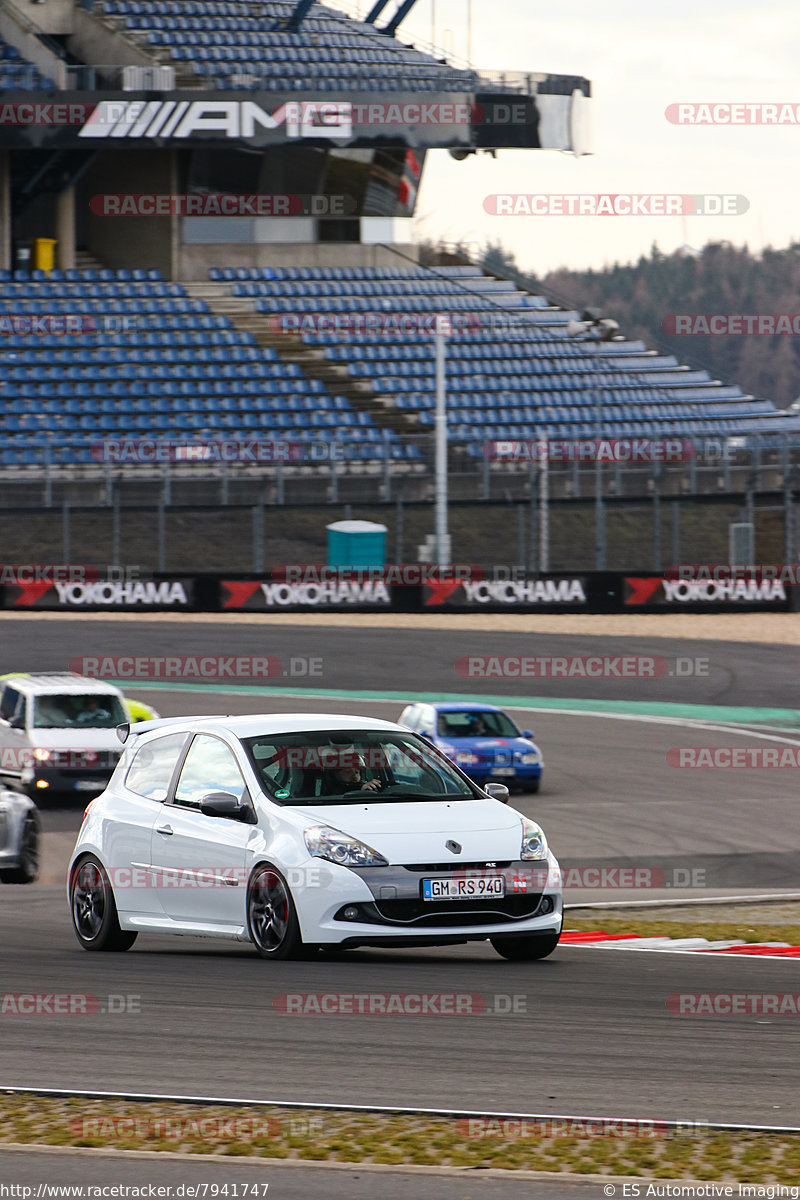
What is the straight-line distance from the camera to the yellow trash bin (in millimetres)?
48250

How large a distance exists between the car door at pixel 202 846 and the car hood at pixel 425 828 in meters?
0.53

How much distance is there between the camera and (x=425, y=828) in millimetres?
8391

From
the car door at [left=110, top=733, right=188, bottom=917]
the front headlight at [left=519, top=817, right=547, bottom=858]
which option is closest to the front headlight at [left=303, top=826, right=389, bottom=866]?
the front headlight at [left=519, top=817, right=547, bottom=858]

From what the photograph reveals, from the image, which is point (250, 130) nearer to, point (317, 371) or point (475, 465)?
point (317, 371)

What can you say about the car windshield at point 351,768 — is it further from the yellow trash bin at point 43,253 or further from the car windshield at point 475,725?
the yellow trash bin at point 43,253

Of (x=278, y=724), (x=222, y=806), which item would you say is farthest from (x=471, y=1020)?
(x=278, y=724)

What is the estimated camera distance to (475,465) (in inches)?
1580

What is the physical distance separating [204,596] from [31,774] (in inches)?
542

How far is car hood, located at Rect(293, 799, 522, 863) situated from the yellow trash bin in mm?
41945

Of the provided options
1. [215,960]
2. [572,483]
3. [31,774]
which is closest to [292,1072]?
[215,960]

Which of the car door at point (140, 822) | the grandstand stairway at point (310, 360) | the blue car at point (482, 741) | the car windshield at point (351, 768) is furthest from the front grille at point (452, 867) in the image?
the grandstand stairway at point (310, 360)

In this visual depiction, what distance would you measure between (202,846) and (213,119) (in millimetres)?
39744

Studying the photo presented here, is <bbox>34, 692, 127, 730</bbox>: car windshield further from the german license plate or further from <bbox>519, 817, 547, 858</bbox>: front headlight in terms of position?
the german license plate

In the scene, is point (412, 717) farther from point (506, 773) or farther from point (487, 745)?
point (506, 773)
